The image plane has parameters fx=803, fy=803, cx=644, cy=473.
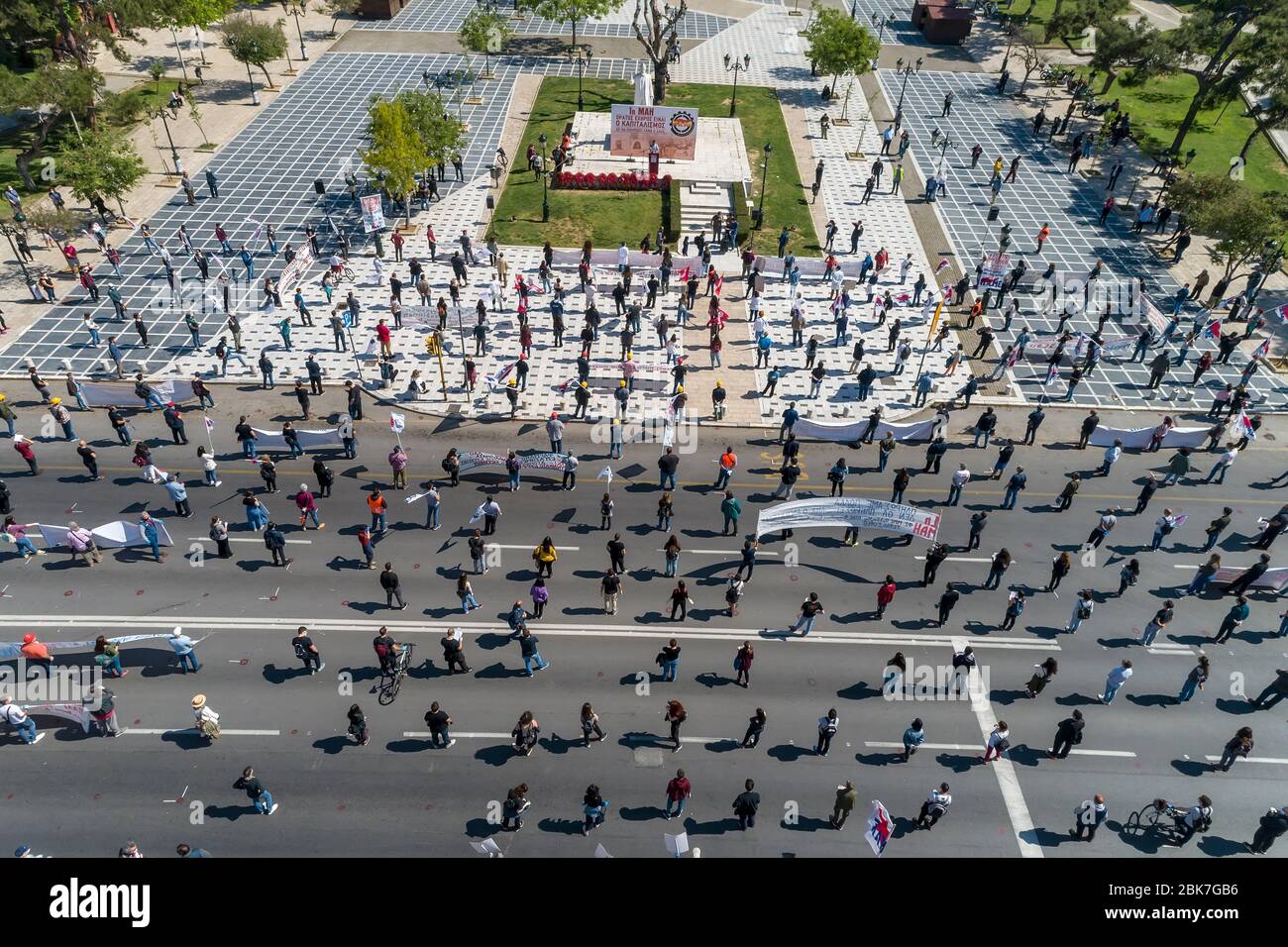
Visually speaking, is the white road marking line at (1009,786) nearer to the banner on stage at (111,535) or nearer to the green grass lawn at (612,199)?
the banner on stage at (111,535)

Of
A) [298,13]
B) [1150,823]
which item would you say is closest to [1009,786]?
[1150,823]

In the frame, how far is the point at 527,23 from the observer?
6550 cm

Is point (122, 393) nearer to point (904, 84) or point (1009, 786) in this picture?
point (1009, 786)

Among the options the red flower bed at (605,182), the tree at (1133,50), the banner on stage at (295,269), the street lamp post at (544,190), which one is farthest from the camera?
the red flower bed at (605,182)

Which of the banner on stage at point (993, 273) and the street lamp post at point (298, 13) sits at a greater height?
the street lamp post at point (298, 13)

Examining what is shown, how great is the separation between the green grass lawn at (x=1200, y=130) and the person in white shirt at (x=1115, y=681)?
4003 centimetres

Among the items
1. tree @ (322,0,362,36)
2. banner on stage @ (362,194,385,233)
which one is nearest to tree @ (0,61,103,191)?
banner on stage @ (362,194,385,233)

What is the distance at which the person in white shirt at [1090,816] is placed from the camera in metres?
16.8

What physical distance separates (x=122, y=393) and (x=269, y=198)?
18.2 meters

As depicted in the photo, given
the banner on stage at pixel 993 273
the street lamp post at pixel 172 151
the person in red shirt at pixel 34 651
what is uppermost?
the street lamp post at pixel 172 151

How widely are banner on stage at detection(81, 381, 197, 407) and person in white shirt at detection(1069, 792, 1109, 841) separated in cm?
2963

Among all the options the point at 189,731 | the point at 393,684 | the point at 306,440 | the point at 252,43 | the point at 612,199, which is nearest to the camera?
the point at 189,731


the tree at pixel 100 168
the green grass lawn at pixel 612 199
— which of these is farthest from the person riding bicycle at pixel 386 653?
the tree at pixel 100 168

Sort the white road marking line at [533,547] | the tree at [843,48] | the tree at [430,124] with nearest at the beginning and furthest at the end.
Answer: the white road marking line at [533,547]
the tree at [430,124]
the tree at [843,48]
